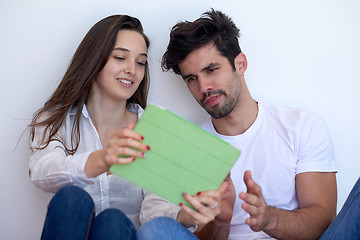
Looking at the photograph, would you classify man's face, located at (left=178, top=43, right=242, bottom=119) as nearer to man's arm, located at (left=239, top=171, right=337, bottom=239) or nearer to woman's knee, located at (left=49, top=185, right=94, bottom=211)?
man's arm, located at (left=239, top=171, right=337, bottom=239)

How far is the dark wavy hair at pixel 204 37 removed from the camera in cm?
171

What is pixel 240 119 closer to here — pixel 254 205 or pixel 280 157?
pixel 280 157

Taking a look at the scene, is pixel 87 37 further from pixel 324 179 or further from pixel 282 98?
pixel 324 179

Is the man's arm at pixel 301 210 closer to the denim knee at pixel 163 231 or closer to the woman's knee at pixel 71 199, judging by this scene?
the denim knee at pixel 163 231

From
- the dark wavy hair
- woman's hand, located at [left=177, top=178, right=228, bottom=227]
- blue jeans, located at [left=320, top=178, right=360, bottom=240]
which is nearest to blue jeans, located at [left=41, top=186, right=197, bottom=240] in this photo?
woman's hand, located at [left=177, top=178, right=228, bottom=227]

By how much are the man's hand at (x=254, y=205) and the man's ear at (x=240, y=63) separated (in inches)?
26.5

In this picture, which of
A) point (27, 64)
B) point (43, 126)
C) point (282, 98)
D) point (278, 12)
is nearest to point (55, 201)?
point (43, 126)

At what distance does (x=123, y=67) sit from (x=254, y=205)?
0.86m

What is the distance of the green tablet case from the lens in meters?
1.13

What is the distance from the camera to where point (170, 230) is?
1228 mm

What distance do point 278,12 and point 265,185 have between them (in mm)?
898

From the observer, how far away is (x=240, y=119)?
1748 mm

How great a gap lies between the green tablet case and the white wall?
0.89m

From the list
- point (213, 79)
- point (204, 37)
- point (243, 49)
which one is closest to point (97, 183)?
point (213, 79)
